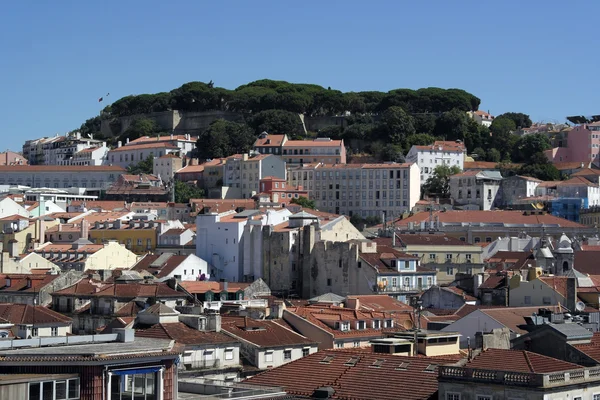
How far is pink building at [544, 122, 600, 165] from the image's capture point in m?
147

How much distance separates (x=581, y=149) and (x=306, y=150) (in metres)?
33.9

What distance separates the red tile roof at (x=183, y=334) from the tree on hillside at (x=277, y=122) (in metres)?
114

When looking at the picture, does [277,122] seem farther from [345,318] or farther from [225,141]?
[345,318]

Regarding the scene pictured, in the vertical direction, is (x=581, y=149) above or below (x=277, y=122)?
below

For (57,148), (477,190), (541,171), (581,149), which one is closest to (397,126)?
(541,171)

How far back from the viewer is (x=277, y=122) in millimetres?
151375

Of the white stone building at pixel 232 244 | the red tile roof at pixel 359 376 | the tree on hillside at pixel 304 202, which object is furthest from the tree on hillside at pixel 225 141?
the red tile roof at pixel 359 376

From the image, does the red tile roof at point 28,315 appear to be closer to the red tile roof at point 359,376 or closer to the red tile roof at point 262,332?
the red tile roof at point 262,332

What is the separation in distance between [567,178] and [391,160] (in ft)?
63.1

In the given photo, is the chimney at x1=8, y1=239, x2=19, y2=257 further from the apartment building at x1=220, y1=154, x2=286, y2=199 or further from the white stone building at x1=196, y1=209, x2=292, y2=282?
the apartment building at x1=220, y1=154, x2=286, y2=199

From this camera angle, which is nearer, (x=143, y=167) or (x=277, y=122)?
(x=143, y=167)

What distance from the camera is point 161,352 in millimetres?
19078

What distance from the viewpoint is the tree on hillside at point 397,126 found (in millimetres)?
145250

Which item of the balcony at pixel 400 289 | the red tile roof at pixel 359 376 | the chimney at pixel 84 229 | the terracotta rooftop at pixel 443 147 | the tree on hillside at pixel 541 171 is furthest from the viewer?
the terracotta rooftop at pixel 443 147
